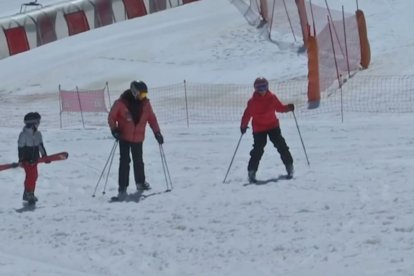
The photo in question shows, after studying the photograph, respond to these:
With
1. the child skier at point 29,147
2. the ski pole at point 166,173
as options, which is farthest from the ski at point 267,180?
the child skier at point 29,147

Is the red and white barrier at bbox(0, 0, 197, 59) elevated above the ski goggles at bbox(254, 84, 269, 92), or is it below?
above

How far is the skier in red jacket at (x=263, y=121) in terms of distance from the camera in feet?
44.3

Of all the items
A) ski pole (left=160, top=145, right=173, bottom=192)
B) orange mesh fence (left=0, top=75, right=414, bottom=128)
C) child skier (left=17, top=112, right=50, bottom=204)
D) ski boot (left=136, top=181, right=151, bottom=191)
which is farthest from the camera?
orange mesh fence (left=0, top=75, right=414, bottom=128)

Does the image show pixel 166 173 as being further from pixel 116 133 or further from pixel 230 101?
pixel 230 101

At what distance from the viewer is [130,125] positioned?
1352cm

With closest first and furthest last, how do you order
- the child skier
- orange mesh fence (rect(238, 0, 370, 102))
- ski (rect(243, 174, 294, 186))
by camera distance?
1. the child skier
2. ski (rect(243, 174, 294, 186))
3. orange mesh fence (rect(238, 0, 370, 102))

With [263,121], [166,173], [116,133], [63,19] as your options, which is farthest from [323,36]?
[116,133]

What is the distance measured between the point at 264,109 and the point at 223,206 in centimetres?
169

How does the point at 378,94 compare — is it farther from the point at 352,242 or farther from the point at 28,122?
A: the point at 352,242

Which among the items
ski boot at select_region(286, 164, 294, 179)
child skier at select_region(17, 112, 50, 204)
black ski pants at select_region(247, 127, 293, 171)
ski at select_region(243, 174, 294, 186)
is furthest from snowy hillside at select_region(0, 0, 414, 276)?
child skier at select_region(17, 112, 50, 204)

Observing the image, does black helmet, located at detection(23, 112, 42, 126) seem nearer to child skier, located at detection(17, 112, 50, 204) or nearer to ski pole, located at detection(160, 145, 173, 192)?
child skier, located at detection(17, 112, 50, 204)

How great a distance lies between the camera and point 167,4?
1341 inches

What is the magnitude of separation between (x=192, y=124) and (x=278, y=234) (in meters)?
9.46

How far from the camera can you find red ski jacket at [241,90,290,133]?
44.3ft
